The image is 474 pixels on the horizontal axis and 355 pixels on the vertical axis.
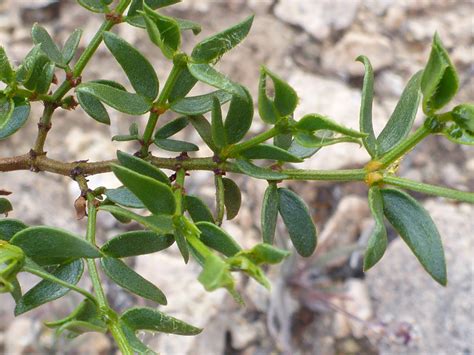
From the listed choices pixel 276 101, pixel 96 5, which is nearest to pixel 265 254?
pixel 276 101

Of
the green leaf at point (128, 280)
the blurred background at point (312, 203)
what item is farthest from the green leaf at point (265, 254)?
the blurred background at point (312, 203)

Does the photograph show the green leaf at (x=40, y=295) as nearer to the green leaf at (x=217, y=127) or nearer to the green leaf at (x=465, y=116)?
the green leaf at (x=217, y=127)

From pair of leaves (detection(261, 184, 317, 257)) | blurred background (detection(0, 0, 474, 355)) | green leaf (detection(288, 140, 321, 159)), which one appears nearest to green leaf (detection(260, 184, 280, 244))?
pair of leaves (detection(261, 184, 317, 257))

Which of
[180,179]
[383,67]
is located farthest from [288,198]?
[383,67]

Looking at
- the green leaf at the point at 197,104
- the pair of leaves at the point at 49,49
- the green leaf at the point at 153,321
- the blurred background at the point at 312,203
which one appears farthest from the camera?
the blurred background at the point at 312,203

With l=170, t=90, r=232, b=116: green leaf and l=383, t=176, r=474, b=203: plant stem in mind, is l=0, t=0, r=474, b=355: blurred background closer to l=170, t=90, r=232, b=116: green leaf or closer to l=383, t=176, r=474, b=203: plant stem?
l=170, t=90, r=232, b=116: green leaf

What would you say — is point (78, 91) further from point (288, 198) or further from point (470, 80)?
point (470, 80)
